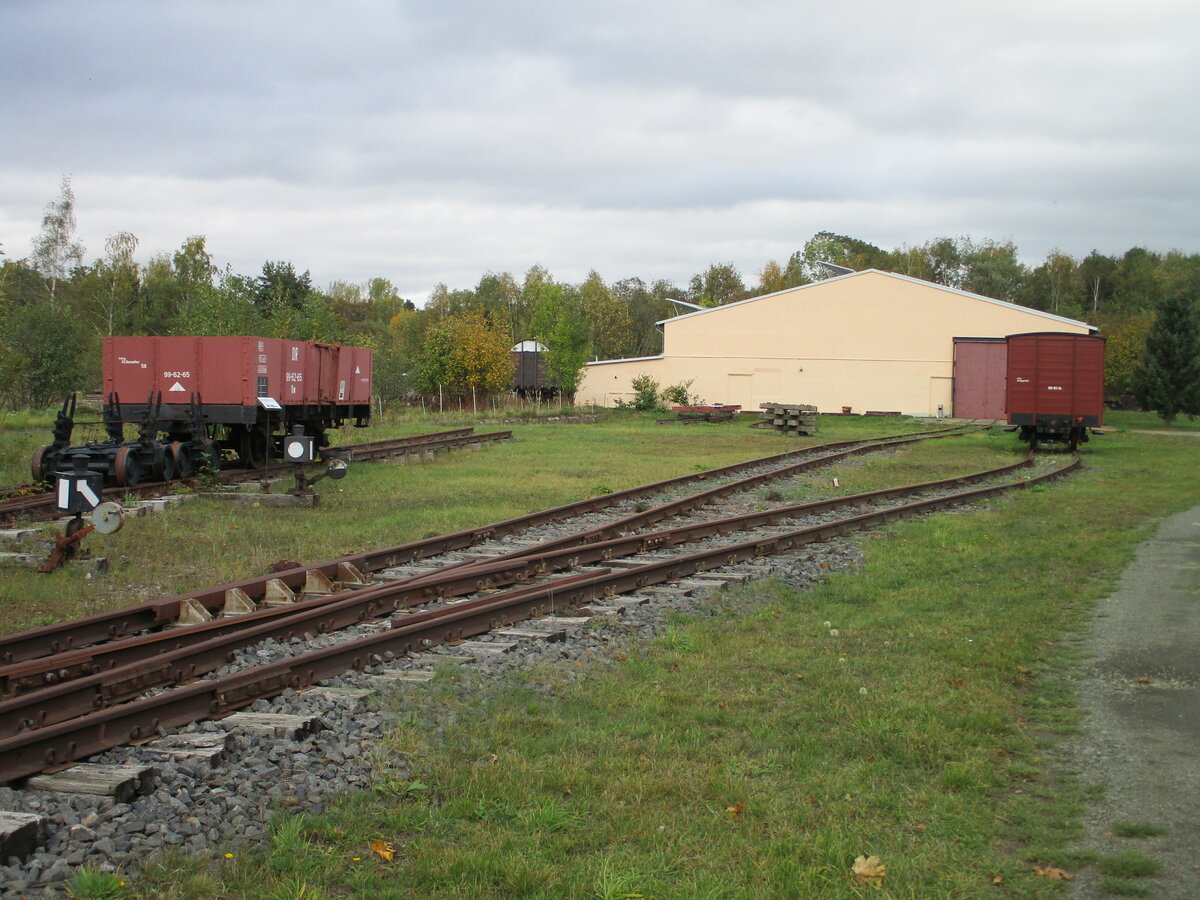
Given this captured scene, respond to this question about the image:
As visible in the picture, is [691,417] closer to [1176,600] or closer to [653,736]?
[1176,600]

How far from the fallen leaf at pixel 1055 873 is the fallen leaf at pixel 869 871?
24.4 inches

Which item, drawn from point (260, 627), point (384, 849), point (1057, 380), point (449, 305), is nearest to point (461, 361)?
point (1057, 380)

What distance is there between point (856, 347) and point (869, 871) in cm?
4862

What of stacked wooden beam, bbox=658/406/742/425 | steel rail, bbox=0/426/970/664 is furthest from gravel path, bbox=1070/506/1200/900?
stacked wooden beam, bbox=658/406/742/425

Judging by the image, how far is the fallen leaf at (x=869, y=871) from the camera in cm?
397

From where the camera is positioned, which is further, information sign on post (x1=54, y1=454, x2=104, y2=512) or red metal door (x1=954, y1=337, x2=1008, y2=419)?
red metal door (x1=954, y1=337, x2=1008, y2=419)

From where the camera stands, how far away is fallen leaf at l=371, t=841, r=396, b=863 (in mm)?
4105

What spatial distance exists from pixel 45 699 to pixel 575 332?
156 ft

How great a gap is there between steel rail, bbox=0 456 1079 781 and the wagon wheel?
8.61 meters

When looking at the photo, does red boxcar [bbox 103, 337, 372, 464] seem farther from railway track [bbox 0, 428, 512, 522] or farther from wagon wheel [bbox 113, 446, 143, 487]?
wagon wheel [bbox 113, 446, 143, 487]

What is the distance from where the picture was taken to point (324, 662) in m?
6.45

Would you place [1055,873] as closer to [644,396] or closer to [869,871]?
[869,871]

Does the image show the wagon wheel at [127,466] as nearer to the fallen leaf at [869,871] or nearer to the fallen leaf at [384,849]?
the fallen leaf at [384,849]

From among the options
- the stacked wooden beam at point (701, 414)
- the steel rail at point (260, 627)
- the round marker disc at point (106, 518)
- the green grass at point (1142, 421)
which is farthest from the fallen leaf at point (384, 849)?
the green grass at point (1142, 421)
